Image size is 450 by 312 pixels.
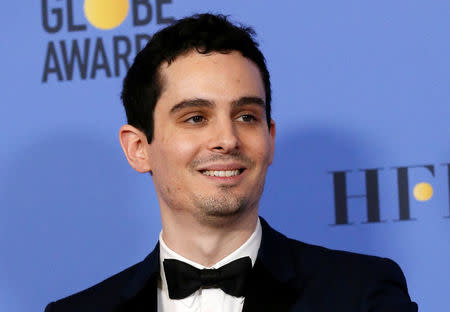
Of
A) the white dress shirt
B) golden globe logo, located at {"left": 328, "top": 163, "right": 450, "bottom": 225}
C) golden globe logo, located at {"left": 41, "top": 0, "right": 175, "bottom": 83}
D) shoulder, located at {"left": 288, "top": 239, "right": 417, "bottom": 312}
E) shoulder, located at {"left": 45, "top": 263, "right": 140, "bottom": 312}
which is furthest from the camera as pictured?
golden globe logo, located at {"left": 41, "top": 0, "right": 175, "bottom": 83}

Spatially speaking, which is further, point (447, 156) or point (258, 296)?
point (447, 156)

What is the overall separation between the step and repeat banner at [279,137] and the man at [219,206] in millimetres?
417

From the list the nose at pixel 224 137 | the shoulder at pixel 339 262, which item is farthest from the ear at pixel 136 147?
the shoulder at pixel 339 262

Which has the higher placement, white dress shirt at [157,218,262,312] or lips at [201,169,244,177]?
lips at [201,169,244,177]

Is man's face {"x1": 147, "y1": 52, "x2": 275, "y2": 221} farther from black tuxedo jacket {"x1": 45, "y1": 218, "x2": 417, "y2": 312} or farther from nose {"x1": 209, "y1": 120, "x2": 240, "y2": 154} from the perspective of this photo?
black tuxedo jacket {"x1": 45, "y1": 218, "x2": 417, "y2": 312}

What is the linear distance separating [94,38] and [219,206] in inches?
35.2

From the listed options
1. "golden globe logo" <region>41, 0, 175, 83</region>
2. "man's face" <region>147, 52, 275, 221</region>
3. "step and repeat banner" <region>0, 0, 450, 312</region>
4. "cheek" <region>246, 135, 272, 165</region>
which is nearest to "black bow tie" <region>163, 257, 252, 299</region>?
"man's face" <region>147, 52, 275, 221</region>

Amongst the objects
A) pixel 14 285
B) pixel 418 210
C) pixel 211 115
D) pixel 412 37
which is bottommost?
pixel 14 285

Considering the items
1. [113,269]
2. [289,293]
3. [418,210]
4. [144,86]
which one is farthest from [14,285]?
[418,210]

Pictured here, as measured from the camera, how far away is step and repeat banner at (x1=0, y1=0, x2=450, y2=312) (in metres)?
2.28

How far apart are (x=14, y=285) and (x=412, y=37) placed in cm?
135

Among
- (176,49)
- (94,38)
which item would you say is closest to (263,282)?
(176,49)

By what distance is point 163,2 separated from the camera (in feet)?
7.94

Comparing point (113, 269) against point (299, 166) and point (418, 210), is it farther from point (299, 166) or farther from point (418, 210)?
point (418, 210)
